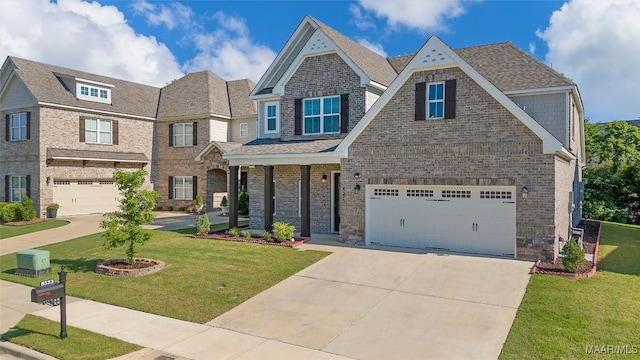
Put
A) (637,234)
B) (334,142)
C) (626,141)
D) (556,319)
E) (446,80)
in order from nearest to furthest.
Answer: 1. (556,319)
2. (446,80)
3. (334,142)
4. (637,234)
5. (626,141)

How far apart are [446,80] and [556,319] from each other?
26.8 feet

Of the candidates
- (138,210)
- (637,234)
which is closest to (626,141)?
(637,234)

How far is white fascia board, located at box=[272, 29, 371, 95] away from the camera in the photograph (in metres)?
17.3

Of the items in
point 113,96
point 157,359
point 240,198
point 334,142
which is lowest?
point 157,359

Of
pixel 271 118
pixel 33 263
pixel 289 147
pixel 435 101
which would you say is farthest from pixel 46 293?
pixel 271 118

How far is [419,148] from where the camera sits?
14.0 meters

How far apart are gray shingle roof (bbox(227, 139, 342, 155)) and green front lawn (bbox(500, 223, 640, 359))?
9071mm

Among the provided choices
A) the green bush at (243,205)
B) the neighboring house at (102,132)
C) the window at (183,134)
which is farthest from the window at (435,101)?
the window at (183,134)

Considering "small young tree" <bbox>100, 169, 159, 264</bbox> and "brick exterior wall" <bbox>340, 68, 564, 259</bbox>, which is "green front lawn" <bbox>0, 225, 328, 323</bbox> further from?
"brick exterior wall" <bbox>340, 68, 564, 259</bbox>

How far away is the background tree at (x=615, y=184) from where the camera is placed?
2747 cm

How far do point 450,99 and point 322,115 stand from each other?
644 cm

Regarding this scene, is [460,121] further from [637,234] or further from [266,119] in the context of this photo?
[637,234]

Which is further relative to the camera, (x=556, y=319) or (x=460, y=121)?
(x=460, y=121)

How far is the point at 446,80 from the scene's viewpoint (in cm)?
1350
